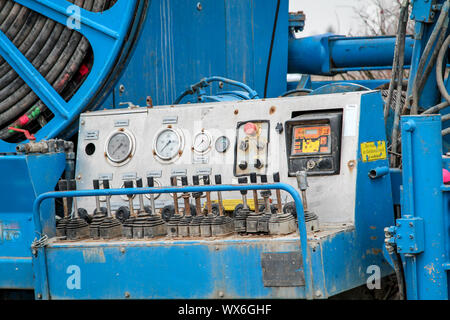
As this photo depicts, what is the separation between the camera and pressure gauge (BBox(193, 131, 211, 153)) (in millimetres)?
4477

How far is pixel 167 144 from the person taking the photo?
15.0ft

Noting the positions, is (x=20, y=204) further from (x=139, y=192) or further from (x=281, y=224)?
(x=281, y=224)

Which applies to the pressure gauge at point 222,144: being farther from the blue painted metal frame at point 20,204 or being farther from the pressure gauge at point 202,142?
the blue painted metal frame at point 20,204

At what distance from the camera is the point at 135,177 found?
4566 millimetres

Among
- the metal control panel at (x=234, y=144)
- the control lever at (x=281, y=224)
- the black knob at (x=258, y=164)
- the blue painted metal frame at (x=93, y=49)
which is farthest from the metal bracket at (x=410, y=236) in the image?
the blue painted metal frame at (x=93, y=49)

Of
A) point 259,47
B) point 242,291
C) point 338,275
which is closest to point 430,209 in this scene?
point 338,275

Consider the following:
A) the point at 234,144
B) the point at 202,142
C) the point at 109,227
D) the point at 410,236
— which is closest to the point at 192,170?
the point at 202,142

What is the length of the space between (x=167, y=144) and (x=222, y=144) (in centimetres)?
35

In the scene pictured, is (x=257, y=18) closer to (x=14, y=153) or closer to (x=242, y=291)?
(x=14, y=153)

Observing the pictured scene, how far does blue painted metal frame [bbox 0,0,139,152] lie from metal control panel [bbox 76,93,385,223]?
182 millimetres

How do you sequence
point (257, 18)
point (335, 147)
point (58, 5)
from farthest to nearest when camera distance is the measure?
point (257, 18)
point (58, 5)
point (335, 147)

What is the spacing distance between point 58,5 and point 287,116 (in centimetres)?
173

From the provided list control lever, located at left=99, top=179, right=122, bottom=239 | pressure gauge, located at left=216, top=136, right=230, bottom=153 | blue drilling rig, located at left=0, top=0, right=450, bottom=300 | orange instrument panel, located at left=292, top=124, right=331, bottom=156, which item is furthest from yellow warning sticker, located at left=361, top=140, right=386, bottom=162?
control lever, located at left=99, top=179, right=122, bottom=239

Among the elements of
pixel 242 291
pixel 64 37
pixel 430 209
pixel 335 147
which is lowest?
pixel 242 291
